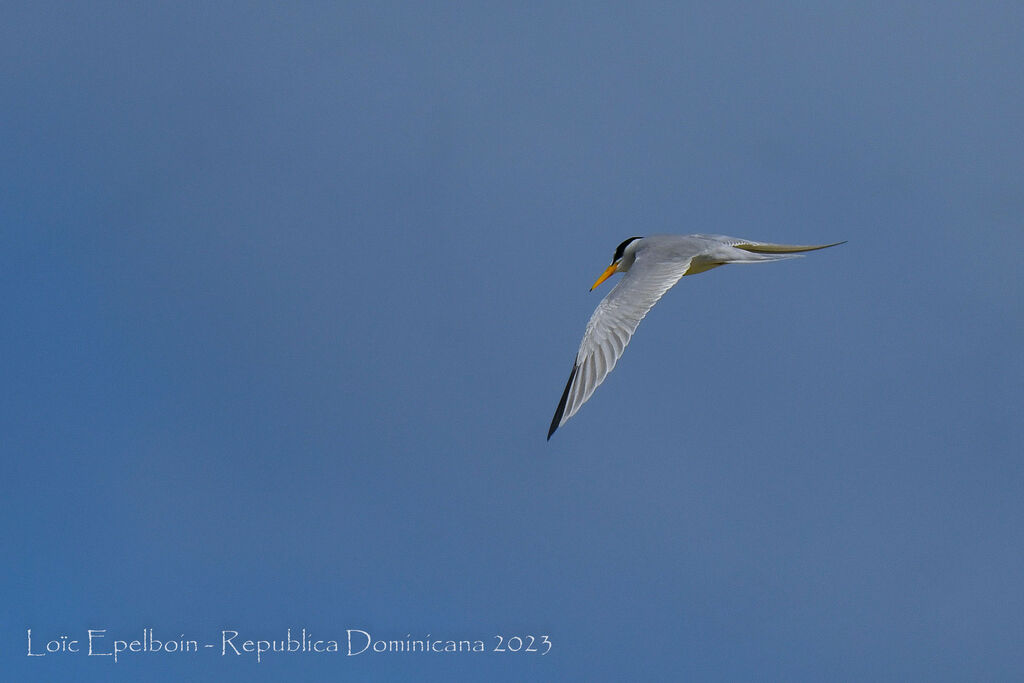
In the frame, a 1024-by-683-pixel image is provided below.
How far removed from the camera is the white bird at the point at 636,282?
1072cm

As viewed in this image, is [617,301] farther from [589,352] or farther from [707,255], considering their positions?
[707,255]

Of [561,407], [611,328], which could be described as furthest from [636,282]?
[561,407]

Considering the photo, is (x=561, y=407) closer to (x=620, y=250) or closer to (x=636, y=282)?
(x=636, y=282)

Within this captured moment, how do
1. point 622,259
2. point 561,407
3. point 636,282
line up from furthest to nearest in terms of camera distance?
point 622,259 → point 636,282 → point 561,407

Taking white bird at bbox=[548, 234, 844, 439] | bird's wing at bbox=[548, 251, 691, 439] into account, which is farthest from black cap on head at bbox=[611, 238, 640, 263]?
bird's wing at bbox=[548, 251, 691, 439]

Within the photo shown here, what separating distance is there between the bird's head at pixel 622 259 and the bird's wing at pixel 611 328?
153 cm

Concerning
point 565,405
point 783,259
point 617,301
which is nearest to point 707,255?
point 783,259

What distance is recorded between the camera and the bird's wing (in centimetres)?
1062

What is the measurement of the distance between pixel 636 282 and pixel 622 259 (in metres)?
2.30

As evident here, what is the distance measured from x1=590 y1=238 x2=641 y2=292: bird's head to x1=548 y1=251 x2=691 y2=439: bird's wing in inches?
60.1

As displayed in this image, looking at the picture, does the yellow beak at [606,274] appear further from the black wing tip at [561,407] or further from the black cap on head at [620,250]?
the black wing tip at [561,407]

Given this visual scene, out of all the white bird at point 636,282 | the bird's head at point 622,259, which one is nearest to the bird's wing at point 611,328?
the white bird at point 636,282

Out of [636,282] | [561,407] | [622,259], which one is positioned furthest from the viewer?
[622,259]

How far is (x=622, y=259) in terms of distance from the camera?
14023 millimetres
